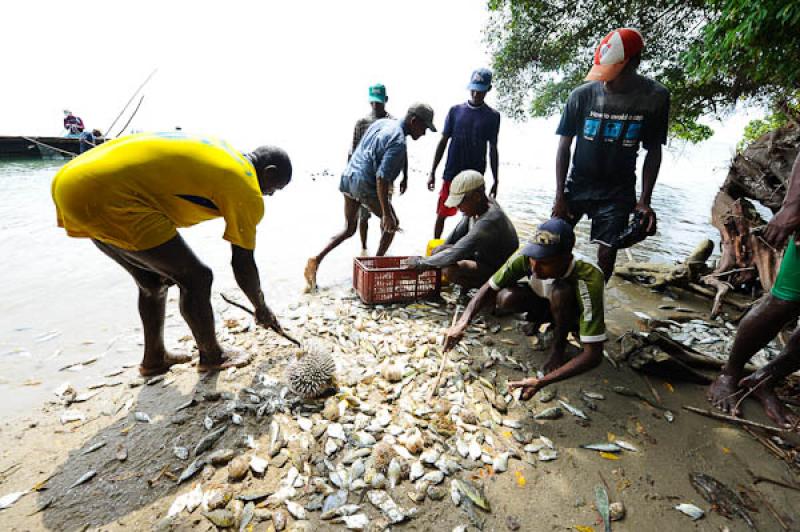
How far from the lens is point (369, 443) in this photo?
2.11 meters

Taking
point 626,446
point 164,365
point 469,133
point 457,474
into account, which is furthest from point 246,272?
point 469,133

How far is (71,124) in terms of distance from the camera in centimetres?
1680

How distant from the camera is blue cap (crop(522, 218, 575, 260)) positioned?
226 cm

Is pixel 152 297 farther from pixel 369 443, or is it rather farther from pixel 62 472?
pixel 369 443

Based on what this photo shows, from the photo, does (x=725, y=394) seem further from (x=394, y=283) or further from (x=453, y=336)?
(x=394, y=283)

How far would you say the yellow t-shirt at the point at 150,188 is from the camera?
6.15 ft

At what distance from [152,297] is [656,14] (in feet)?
31.4

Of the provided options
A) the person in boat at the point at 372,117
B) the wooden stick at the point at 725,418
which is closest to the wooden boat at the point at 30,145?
the person in boat at the point at 372,117

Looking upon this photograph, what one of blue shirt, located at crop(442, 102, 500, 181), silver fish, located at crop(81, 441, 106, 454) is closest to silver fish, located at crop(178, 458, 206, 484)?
silver fish, located at crop(81, 441, 106, 454)

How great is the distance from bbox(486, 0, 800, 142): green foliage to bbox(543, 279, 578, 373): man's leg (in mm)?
3665

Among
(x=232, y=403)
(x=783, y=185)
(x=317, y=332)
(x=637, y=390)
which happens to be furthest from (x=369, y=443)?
(x=783, y=185)

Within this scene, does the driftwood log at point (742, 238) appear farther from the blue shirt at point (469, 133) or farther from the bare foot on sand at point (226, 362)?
the bare foot on sand at point (226, 362)

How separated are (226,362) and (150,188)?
1303 mm

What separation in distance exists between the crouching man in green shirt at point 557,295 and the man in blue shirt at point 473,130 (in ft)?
5.39
